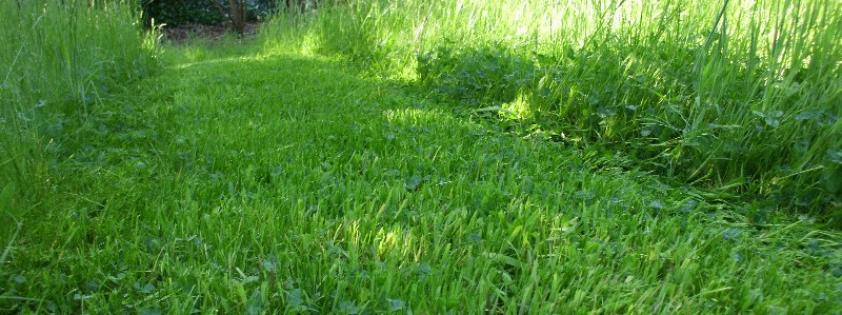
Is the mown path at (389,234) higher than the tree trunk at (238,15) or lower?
lower

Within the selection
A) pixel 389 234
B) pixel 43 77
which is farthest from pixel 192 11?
pixel 389 234

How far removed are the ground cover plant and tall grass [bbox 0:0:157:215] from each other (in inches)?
0.6

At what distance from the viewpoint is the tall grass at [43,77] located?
6.04ft

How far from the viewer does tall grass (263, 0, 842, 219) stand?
96.3 inches

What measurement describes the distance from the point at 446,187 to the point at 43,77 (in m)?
2.18

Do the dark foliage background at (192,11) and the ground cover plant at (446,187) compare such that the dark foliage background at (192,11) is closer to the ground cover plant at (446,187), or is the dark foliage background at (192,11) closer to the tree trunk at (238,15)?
the tree trunk at (238,15)

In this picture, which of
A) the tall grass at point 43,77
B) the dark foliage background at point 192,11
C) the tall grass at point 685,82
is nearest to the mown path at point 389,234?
the tall grass at point 43,77

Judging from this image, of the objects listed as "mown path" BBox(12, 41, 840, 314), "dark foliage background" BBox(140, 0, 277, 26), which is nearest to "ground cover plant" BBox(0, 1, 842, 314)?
"mown path" BBox(12, 41, 840, 314)

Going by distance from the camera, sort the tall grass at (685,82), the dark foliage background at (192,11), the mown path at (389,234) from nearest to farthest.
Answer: the mown path at (389,234) → the tall grass at (685,82) → the dark foliage background at (192,11)

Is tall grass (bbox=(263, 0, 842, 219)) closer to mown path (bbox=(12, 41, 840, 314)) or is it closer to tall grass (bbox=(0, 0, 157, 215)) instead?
mown path (bbox=(12, 41, 840, 314))

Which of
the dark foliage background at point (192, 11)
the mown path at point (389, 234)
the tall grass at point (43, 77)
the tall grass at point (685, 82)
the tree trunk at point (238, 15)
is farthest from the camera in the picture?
the dark foliage background at point (192, 11)

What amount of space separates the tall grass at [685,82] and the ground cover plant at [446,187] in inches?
0.6

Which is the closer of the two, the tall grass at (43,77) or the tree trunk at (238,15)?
the tall grass at (43,77)

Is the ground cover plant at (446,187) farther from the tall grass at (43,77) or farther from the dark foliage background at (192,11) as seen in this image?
the dark foliage background at (192,11)
